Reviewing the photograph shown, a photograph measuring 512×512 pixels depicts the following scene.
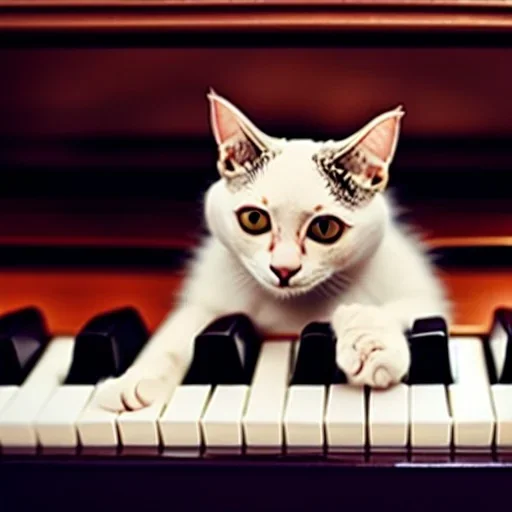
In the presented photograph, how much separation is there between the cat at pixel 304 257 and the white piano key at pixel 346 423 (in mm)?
31

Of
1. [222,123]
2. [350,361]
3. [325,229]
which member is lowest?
[350,361]

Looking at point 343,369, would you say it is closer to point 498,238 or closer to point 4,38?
point 498,238

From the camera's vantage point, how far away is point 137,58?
1.24 meters

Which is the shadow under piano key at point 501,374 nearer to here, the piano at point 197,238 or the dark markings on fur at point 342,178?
the piano at point 197,238

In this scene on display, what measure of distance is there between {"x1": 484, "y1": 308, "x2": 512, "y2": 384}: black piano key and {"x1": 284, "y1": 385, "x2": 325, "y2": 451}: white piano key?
18 cm

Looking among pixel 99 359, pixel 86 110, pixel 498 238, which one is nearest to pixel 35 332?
pixel 99 359

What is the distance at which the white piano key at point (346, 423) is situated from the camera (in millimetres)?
1093

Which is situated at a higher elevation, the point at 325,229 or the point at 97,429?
the point at 325,229

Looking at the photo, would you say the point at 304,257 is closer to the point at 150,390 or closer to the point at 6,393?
the point at 150,390

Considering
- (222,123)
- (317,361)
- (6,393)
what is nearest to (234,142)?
(222,123)

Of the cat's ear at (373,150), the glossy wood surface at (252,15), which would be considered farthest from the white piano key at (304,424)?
the glossy wood surface at (252,15)

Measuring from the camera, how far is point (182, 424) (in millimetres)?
1108

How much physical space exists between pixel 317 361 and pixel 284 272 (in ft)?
0.31

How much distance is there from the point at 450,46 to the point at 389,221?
0.61 feet
